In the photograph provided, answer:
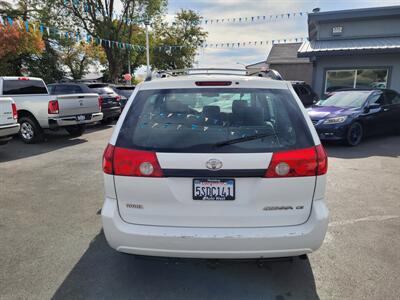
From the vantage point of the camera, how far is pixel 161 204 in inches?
96.0

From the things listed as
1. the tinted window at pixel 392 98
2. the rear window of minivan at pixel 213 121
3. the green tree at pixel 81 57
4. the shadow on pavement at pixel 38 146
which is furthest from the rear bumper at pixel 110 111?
the green tree at pixel 81 57

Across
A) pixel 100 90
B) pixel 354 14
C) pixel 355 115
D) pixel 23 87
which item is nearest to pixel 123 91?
pixel 100 90

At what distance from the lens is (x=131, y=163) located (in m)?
2.45

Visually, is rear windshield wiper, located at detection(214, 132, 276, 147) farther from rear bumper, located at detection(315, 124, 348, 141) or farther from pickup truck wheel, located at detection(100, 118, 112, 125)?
pickup truck wheel, located at detection(100, 118, 112, 125)

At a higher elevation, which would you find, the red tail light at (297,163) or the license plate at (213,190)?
the red tail light at (297,163)

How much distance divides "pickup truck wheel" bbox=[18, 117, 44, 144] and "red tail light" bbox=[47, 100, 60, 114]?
0.69 metres

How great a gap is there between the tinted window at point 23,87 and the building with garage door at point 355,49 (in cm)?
1132

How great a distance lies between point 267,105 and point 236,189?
3.11 ft

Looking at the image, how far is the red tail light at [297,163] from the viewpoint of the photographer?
2.39m

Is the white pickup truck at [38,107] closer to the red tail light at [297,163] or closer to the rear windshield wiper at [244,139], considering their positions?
the rear windshield wiper at [244,139]

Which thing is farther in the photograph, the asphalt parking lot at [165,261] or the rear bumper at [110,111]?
the rear bumper at [110,111]

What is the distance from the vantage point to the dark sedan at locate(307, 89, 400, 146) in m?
8.38

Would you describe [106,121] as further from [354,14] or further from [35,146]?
[354,14]

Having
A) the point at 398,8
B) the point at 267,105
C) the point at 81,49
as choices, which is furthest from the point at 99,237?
the point at 81,49
